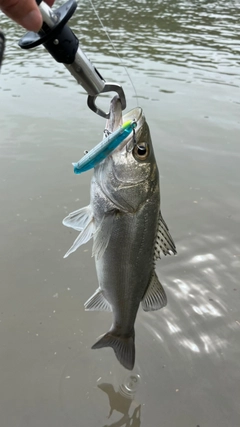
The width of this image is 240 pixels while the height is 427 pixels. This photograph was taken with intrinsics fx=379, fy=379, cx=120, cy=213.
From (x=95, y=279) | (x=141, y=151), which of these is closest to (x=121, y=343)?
(x=141, y=151)

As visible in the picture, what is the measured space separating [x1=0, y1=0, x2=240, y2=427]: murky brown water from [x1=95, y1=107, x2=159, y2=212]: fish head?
1.66m

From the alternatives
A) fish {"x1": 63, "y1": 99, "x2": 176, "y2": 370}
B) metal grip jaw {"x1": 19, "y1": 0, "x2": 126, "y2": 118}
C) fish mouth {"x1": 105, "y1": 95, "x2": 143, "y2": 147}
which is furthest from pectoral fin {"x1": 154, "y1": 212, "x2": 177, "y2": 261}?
metal grip jaw {"x1": 19, "y1": 0, "x2": 126, "y2": 118}

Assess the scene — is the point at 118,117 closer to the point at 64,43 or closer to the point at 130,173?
the point at 130,173

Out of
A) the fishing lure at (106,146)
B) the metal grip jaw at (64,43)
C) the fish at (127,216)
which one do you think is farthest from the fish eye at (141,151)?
the metal grip jaw at (64,43)

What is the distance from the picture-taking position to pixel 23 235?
4.51m

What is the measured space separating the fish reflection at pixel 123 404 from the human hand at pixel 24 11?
261 centimetres

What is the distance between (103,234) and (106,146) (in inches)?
20.0

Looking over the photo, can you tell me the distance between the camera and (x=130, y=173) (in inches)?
85.4

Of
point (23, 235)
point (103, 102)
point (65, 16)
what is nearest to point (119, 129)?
point (65, 16)

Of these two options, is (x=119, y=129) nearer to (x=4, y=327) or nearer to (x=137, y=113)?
(x=137, y=113)

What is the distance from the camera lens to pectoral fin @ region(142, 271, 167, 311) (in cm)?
243

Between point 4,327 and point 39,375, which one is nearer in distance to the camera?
point 39,375

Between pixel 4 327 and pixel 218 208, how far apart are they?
3.04m

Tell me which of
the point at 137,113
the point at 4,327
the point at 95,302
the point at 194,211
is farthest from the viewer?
the point at 194,211
